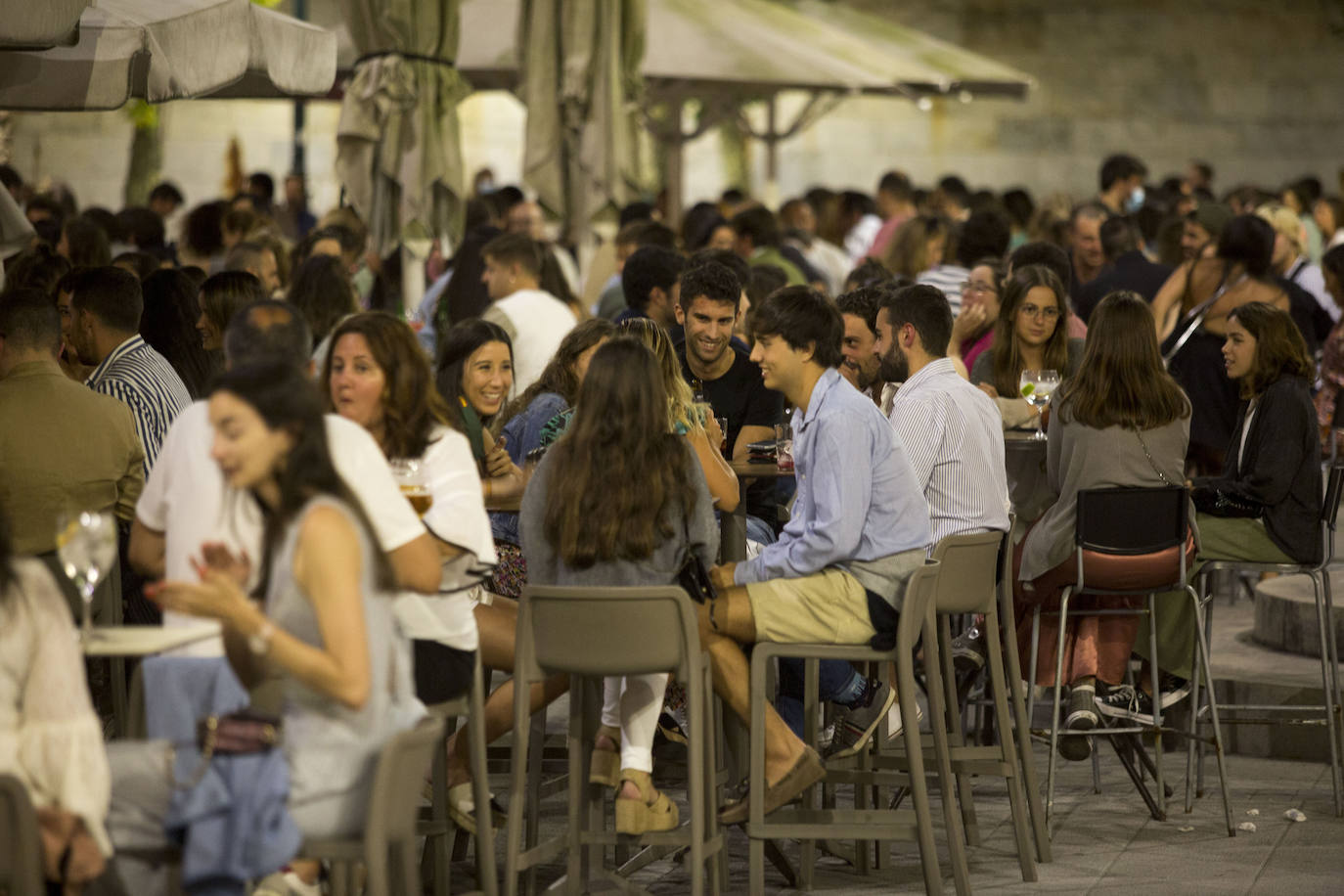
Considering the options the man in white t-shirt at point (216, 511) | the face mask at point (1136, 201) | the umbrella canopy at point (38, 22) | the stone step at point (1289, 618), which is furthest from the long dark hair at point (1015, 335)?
the face mask at point (1136, 201)

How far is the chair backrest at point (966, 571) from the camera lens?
5445 mm

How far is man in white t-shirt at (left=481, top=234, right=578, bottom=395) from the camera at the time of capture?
8.61 m

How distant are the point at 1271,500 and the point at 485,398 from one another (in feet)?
8.61

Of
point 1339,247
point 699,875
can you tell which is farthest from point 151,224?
point 699,875

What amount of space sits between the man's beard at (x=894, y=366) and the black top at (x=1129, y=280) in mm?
3544

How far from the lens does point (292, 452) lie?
12.4 feet

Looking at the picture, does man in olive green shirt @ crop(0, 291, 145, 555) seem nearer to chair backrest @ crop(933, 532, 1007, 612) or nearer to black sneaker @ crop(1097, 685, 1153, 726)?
chair backrest @ crop(933, 532, 1007, 612)

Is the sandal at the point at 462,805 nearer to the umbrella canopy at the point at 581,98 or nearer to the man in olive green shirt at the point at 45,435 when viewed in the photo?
the man in olive green shirt at the point at 45,435

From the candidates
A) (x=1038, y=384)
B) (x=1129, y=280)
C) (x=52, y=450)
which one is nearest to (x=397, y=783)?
(x=52, y=450)

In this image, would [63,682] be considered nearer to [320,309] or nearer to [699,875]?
[699,875]

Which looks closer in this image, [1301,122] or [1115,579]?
[1115,579]

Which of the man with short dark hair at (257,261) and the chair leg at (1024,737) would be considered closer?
the chair leg at (1024,737)

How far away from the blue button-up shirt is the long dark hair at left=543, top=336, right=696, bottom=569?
1.45ft

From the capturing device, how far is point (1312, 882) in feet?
18.8
